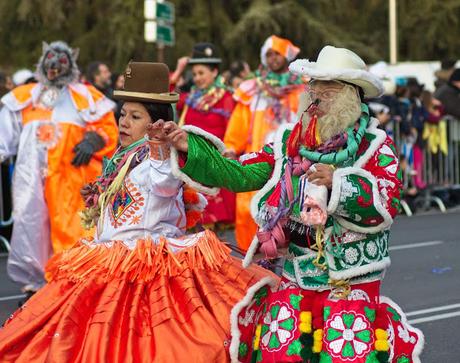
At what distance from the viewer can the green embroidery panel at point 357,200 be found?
5.02 meters

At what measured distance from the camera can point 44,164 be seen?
32.0 feet

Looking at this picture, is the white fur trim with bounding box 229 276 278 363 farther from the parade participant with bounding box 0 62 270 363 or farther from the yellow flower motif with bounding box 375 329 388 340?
the yellow flower motif with bounding box 375 329 388 340

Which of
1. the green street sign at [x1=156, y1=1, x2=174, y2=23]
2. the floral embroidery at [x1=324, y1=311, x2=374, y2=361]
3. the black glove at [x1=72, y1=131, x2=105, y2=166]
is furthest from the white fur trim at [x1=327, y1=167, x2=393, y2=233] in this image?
the green street sign at [x1=156, y1=1, x2=174, y2=23]

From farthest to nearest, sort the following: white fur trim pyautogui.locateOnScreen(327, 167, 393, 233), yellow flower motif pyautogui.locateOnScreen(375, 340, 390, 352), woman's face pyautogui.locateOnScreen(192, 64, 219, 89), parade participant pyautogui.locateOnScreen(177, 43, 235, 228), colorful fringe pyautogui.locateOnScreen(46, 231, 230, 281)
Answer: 1. woman's face pyautogui.locateOnScreen(192, 64, 219, 89)
2. parade participant pyautogui.locateOnScreen(177, 43, 235, 228)
3. colorful fringe pyautogui.locateOnScreen(46, 231, 230, 281)
4. yellow flower motif pyautogui.locateOnScreen(375, 340, 390, 352)
5. white fur trim pyautogui.locateOnScreen(327, 167, 393, 233)

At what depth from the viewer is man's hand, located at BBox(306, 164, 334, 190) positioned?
198 inches

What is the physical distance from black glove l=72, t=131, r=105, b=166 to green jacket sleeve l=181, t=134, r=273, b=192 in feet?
14.2

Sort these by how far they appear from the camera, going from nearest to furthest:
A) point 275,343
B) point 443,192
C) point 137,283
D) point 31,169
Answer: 1. point 275,343
2. point 137,283
3. point 31,169
4. point 443,192

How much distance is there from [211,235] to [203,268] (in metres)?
0.25

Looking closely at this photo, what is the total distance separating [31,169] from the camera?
970 centimetres

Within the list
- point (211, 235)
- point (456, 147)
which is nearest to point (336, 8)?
point (456, 147)

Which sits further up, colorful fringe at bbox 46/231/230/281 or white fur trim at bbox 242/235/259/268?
white fur trim at bbox 242/235/259/268

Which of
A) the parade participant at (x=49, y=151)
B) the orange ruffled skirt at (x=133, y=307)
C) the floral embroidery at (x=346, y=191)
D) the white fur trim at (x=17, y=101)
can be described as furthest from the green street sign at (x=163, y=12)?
the floral embroidery at (x=346, y=191)

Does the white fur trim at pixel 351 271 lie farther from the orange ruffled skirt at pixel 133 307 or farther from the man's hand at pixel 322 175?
the orange ruffled skirt at pixel 133 307

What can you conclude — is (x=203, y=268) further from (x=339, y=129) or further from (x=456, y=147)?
(x=456, y=147)
